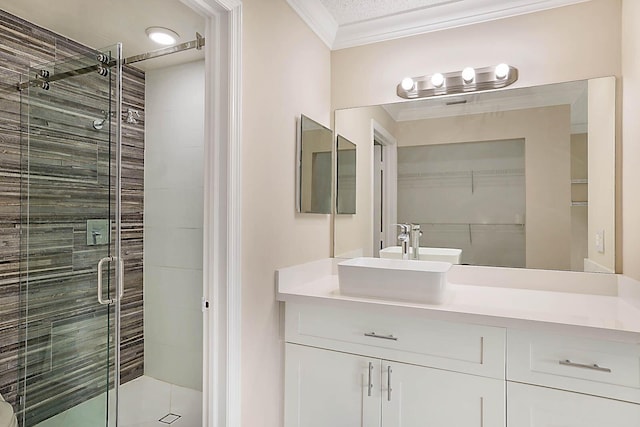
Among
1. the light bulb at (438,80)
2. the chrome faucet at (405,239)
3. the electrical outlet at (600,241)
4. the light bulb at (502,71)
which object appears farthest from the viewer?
the chrome faucet at (405,239)

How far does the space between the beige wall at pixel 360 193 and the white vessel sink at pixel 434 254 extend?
0.14m

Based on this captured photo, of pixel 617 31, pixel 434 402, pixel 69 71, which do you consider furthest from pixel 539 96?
pixel 69 71

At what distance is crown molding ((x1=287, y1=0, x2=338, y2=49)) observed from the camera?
2.01 metres

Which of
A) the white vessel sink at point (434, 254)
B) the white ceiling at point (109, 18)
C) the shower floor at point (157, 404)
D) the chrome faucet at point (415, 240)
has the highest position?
the white ceiling at point (109, 18)

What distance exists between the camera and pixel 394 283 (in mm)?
1741

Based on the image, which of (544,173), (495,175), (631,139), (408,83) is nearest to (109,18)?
(408,83)

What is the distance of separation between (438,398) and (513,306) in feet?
1.62

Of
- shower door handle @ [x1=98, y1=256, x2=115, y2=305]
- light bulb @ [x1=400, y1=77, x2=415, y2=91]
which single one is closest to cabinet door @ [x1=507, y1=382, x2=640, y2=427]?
light bulb @ [x1=400, y1=77, x2=415, y2=91]

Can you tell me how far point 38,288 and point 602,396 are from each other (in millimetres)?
2435

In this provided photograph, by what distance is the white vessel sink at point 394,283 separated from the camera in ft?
5.45

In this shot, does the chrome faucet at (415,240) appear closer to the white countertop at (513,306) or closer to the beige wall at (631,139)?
the white countertop at (513,306)

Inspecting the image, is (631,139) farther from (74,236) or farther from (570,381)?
(74,236)

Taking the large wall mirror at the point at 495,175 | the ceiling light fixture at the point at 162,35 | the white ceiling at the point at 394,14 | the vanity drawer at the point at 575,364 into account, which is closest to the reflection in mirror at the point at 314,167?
the large wall mirror at the point at 495,175

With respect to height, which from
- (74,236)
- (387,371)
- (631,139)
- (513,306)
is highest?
(631,139)
